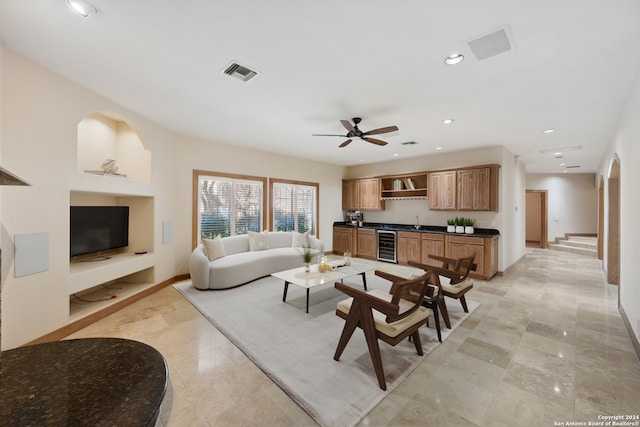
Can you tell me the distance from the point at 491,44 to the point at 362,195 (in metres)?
5.75

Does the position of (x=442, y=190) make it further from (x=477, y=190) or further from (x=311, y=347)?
(x=311, y=347)

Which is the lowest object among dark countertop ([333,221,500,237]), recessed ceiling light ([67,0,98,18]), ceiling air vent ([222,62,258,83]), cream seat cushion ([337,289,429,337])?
cream seat cushion ([337,289,429,337])

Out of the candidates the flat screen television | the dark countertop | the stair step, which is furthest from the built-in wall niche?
the stair step

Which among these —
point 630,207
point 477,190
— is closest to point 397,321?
point 630,207

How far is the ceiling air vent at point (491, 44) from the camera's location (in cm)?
221

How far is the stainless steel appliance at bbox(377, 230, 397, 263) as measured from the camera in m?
6.90

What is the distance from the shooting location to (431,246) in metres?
6.14

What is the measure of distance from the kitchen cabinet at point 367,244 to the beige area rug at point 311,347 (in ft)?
9.90

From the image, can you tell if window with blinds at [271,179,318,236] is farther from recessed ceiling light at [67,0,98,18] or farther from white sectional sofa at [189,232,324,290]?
recessed ceiling light at [67,0,98,18]

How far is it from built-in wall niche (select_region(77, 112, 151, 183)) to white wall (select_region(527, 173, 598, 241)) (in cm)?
1172

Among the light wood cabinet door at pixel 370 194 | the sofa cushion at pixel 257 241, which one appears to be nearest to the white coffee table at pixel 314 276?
the sofa cushion at pixel 257 241

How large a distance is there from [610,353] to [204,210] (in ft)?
20.0

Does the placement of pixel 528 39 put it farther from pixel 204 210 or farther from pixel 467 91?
pixel 204 210

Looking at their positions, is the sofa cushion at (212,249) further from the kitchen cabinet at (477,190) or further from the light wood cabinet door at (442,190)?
the kitchen cabinet at (477,190)
